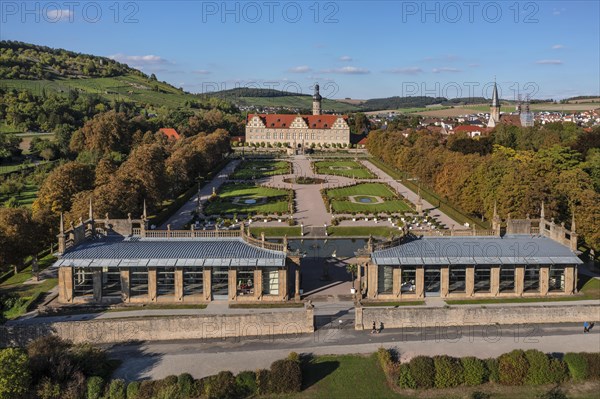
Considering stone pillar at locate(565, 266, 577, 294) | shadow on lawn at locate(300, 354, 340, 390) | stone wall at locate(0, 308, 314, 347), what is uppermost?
stone pillar at locate(565, 266, 577, 294)

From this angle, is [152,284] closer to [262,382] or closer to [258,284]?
[258,284]

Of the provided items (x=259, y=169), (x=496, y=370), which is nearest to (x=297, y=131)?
(x=259, y=169)

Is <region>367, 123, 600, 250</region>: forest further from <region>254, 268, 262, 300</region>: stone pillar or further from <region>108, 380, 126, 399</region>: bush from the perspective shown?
<region>108, 380, 126, 399</region>: bush

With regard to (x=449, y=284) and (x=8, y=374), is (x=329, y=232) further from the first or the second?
(x=8, y=374)

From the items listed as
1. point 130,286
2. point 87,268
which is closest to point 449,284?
point 130,286

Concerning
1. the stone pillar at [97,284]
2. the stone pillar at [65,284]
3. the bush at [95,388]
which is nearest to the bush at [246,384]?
the bush at [95,388]

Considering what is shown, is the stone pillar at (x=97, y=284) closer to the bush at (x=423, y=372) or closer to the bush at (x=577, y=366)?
the bush at (x=423, y=372)

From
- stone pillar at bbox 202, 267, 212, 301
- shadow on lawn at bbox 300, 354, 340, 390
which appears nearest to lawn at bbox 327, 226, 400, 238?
stone pillar at bbox 202, 267, 212, 301
